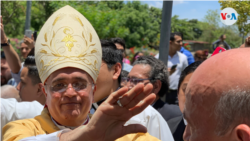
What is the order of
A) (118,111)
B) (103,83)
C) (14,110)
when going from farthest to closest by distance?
1. (103,83)
2. (14,110)
3. (118,111)

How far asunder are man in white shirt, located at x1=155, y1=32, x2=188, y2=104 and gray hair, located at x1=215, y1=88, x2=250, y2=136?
4.13 meters

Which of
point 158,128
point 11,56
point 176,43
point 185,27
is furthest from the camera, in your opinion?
point 185,27

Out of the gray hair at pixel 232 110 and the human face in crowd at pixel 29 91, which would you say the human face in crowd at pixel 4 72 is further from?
the gray hair at pixel 232 110

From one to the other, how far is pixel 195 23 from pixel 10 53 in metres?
61.6

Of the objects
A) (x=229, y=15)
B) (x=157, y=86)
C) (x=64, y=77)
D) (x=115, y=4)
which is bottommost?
(x=157, y=86)

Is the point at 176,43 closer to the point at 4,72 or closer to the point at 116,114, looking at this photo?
the point at 4,72

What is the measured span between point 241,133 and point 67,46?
5.15ft

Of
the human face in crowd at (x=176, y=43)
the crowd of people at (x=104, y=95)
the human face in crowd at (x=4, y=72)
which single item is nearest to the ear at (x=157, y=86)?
the crowd of people at (x=104, y=95)

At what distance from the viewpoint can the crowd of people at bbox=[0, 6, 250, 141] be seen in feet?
3.32

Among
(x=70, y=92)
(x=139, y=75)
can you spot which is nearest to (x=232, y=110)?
(x=70, y=92)

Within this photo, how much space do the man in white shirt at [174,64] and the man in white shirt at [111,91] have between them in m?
2.39

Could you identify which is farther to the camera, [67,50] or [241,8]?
[67,50]

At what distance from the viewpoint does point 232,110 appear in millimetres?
984

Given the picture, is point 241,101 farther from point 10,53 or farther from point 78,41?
point 10,53
